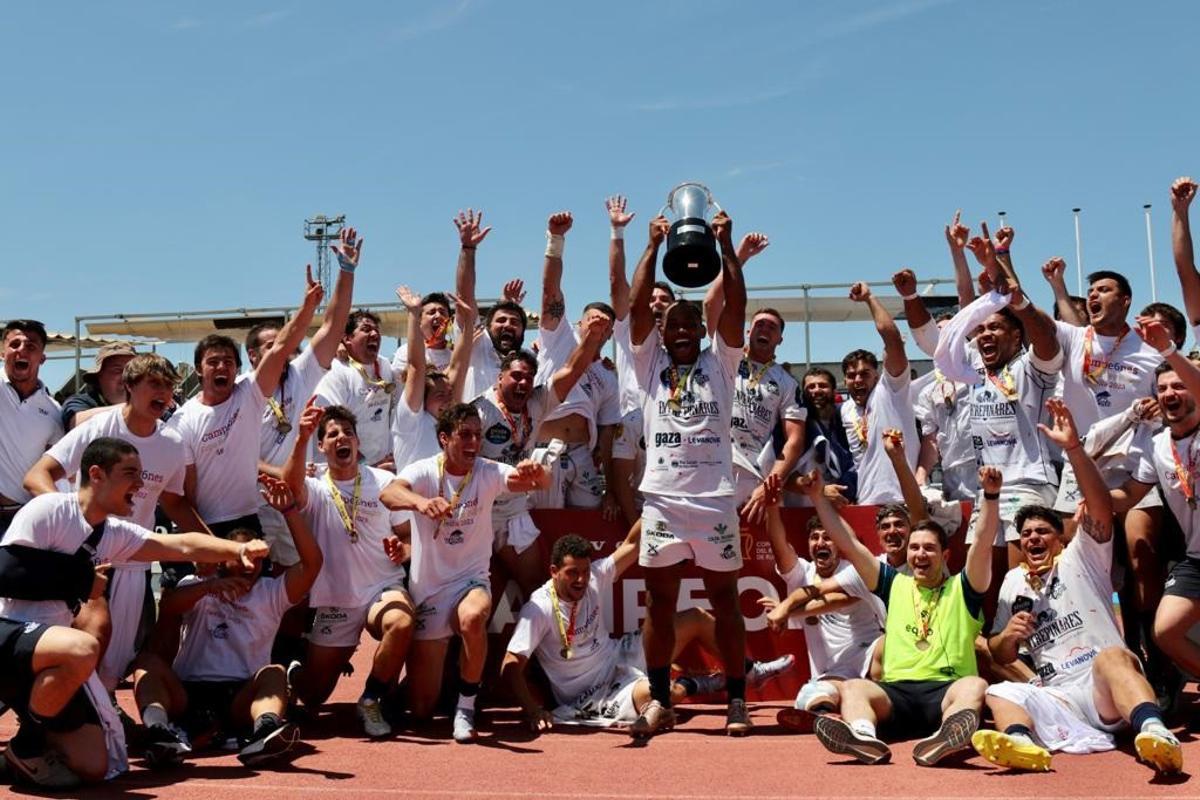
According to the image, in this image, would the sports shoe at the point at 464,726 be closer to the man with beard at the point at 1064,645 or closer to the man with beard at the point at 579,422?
the man with beard at the point at 579,422

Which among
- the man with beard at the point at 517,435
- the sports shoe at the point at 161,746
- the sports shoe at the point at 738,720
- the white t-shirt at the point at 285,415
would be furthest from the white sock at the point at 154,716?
the sports shoe at the point at 738,720

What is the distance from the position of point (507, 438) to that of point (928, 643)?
10.0ft

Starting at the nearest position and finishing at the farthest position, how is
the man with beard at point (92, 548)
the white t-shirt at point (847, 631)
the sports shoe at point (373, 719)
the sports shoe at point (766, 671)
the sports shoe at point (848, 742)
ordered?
the man with beard at point (92, 548) → the sports shoe at point (848, 742) → the sports shoe at point (373, 719) → the white t-shirt at point (847, 631) → the sports shoe at point (766, 671)

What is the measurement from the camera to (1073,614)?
6.54 metres

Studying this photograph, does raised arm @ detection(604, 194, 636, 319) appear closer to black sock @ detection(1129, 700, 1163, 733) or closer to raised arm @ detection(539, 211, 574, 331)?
raised arm @ detection(539, 211, 574, 331)

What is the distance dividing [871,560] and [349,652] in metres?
3.37

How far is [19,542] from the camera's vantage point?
5668mm

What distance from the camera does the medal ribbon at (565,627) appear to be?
737 cm

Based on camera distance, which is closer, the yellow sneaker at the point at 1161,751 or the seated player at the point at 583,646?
the yellow sneaker at the point at 1161,751

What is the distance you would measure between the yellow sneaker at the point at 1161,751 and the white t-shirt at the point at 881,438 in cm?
316

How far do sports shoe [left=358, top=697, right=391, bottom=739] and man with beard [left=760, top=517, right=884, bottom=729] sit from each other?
2.50 metres

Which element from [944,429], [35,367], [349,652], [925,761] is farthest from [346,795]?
[944,429]

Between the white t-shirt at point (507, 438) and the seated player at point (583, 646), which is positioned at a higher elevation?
the white t-shirt at point (507, 438)

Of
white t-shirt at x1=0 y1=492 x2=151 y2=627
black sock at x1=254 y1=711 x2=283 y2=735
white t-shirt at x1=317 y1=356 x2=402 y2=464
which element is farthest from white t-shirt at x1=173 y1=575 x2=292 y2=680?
white t-shirt at x1=317 y1=356 x2=402 y2=464
